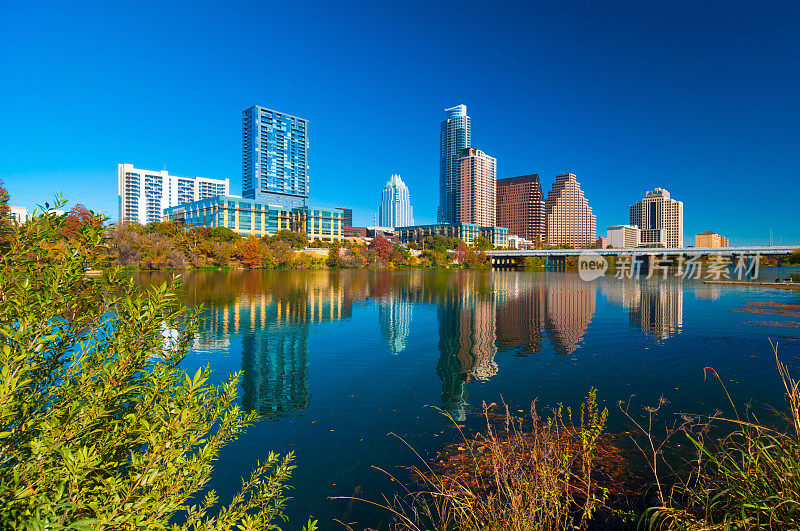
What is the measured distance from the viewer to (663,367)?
48.0 ft

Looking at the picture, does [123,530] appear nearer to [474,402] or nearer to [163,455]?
[163,455]

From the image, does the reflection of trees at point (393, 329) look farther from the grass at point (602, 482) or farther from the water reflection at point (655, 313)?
the grass at point (602, 482)

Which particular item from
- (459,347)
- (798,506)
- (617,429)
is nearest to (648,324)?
(459,347)

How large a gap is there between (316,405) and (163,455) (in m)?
8.75

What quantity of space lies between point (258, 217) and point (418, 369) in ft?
496

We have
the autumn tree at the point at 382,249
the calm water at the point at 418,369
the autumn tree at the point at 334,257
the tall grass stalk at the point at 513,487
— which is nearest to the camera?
the tall grass stalk at the point at 513,487

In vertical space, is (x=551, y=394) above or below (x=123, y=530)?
below

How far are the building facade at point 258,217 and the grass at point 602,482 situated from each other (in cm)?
14479

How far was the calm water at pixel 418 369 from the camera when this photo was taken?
8492 mm

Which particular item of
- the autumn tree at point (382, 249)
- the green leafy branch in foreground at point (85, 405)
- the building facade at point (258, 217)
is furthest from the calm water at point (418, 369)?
the building facade at point (258, 217)

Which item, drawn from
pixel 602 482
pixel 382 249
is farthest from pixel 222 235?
pixel 602 482

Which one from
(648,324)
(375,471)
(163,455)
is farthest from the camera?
(648,324)

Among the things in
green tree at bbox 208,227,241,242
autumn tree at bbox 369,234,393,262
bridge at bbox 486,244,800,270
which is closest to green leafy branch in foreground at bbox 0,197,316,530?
green tree at bbox 208,227,241,242

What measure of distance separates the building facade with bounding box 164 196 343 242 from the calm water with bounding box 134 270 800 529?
129 meters
